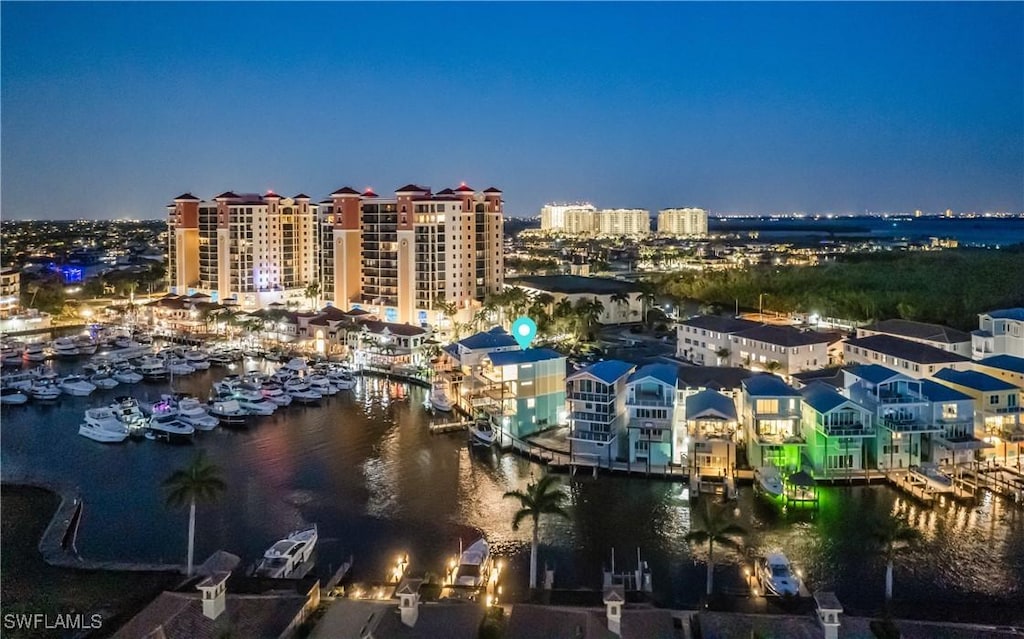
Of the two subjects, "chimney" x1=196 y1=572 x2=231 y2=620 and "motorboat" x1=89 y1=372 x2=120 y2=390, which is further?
"motorboat" x1=89 y1=372 x2=120 y2=390

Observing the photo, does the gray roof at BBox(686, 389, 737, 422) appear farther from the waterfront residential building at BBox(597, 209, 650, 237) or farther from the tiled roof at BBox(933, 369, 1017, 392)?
the waterfront residential building at BBox(597, 209, 650, 237)

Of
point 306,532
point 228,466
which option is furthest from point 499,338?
point 306,532

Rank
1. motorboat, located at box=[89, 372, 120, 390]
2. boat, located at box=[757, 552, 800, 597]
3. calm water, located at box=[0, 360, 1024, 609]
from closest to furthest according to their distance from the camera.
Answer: boat, located at box=[757, 552, 800, 597]
calm water, located at box=[0, 360, 1024, 609]
motorboat, located at box=[89, 372, 120, 390]

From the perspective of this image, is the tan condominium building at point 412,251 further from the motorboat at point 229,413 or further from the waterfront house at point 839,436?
the waterfront house at point 839,436

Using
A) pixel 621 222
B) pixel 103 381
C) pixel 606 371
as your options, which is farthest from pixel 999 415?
pixel 621 222

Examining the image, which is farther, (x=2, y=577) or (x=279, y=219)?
(x=279, y=219)

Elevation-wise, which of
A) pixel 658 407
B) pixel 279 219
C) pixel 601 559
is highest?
pixel 279 219

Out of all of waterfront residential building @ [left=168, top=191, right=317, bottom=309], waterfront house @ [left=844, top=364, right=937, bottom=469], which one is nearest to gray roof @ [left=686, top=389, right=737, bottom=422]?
waterfront house @ [left=844, top=364, right=937, bottom=469]

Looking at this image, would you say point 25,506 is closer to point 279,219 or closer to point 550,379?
point 550,379
